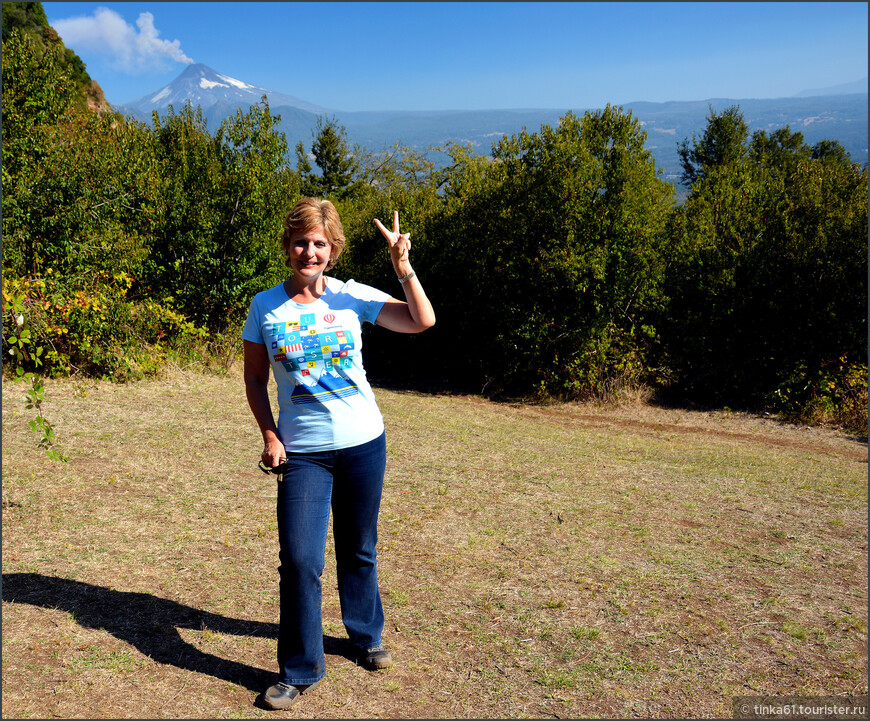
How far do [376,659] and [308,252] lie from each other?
194 cm

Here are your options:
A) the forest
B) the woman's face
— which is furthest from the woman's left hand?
the forest

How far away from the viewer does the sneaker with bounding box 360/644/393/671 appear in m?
3.29

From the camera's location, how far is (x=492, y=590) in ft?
14.0

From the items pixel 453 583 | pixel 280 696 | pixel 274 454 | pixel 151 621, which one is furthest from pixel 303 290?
pixel 453 583

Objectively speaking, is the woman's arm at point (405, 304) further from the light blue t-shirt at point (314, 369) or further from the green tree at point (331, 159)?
the green tree at point (331, 159)

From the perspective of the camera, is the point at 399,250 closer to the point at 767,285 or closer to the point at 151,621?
the point at 151,621

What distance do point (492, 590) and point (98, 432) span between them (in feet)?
17.0

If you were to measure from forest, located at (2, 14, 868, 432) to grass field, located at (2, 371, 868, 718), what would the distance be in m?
4.90

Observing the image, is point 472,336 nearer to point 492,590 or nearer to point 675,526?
point 675,526

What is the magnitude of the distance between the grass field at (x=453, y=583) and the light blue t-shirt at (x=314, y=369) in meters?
1.21

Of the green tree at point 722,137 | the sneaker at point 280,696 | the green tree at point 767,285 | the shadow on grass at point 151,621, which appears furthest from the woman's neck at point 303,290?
the green tree at point 722,137

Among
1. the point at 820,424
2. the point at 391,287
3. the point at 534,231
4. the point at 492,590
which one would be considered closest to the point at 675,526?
the point at 492,590

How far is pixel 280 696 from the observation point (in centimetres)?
295

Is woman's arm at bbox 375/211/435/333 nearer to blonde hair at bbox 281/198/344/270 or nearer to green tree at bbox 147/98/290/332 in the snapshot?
blonde hair at bbox 281/198/344/270
